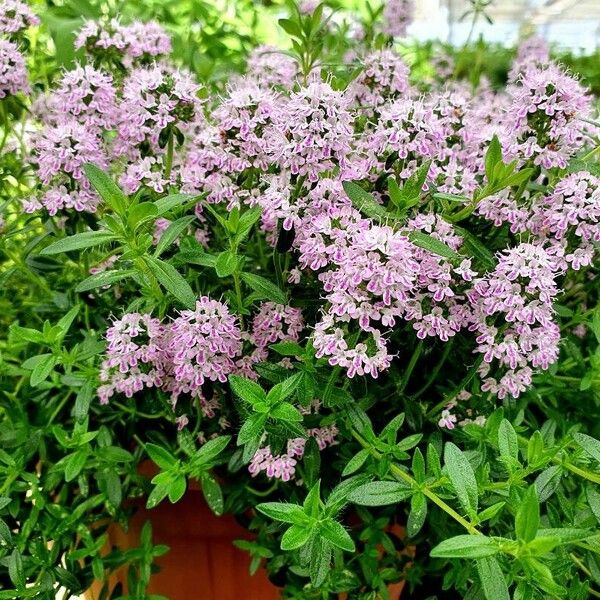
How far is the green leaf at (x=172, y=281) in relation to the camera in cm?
69

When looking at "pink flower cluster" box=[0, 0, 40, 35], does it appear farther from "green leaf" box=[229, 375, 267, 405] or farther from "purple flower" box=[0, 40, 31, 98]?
"green leaf" box=[229, 375, 267, 405]

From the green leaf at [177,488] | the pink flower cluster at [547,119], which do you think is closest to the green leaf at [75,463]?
the green leaf at [177,488]

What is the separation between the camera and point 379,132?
0.75 meters

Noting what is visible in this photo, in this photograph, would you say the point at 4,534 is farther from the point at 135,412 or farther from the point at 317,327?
the point at 317,327

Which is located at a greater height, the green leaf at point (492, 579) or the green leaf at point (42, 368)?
the green leaf at point (42, 368)

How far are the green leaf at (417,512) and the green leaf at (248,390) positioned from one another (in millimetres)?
171

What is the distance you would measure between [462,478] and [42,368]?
465 mm

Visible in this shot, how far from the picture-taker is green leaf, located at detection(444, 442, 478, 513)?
2.03 ft

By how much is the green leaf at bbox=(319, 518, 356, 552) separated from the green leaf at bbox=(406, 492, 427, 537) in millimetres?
69

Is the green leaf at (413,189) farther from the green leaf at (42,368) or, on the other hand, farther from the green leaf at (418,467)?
the green leaf at (42,368)

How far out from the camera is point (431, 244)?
0.67 meters

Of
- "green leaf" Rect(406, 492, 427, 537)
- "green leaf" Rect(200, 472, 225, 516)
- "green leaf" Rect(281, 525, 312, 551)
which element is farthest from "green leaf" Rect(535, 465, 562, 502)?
"green leaf" Rect(200, 472, 225, 516)

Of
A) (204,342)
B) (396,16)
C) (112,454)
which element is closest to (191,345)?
(204,342)

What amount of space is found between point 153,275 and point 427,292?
0.91ft
